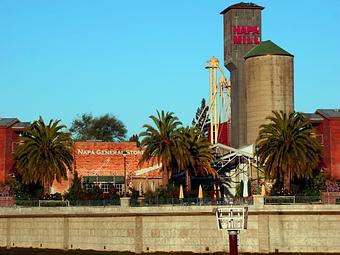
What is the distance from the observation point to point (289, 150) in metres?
91.6

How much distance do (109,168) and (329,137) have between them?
102ft

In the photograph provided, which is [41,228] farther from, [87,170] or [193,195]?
[87,170]

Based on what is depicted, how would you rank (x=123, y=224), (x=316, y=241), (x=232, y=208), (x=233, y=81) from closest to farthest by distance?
(x=232, y=208) → (x=316, y=241) → (x=123, y=224) → (x=233, y=81)

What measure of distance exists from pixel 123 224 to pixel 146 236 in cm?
275

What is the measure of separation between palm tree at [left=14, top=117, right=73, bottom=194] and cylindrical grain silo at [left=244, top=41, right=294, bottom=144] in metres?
30.6

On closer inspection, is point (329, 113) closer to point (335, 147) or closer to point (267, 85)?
point (335, 147)

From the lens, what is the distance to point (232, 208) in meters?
36.9

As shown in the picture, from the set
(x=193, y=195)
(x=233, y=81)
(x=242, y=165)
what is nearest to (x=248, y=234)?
(x=193, y=195)

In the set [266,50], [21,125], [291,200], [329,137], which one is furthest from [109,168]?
[291,200]

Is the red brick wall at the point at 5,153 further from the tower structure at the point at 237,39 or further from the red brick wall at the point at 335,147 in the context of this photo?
the red brick wall at the point at 335,147

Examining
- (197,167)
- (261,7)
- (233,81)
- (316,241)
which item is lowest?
(316,241)

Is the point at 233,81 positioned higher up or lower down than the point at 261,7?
lower down

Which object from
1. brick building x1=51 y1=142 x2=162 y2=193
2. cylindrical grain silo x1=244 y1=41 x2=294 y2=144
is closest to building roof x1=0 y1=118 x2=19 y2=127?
brick building x1=51 y1=142 x2=162 y2=193

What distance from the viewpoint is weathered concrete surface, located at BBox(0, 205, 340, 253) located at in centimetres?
7531
